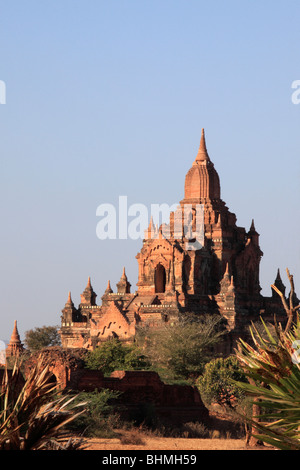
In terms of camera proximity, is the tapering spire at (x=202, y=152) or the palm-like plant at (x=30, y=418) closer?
the palm-like plant at (x=30, y=418)

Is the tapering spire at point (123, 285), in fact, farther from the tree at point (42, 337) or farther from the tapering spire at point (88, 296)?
the tree at point (42, 337)

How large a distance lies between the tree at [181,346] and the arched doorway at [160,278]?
7828 millimetres

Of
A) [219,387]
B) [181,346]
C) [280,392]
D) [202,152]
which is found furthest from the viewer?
[202,152]

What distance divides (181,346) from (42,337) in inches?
978

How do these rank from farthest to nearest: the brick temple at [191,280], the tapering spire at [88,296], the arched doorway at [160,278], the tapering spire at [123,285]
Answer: the tapering spire at [88,296] < the tapering spire at [123,285] < the arched doorway at [160,278] < the brick temple at [191,280]

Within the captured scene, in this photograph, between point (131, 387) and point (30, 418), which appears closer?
point (30, 418)

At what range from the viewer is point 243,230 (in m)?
61.8

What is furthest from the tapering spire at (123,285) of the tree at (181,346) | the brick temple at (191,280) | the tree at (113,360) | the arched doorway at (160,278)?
the tree at (113,360)

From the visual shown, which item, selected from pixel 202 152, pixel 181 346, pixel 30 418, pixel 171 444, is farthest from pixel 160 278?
pixel 30 418

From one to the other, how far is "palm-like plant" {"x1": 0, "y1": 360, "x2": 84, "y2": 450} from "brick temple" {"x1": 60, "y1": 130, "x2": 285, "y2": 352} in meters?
37.1

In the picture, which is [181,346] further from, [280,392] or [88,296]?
[280,392]

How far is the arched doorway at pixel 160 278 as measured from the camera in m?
57.6

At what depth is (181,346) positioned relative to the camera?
138 feet
